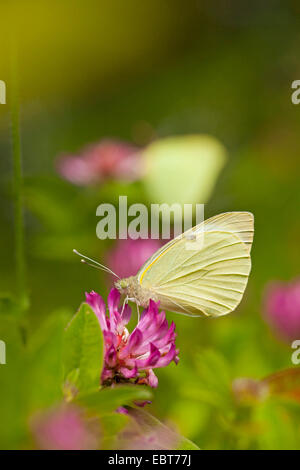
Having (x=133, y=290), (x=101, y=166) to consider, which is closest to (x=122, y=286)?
(x=133, y=290)

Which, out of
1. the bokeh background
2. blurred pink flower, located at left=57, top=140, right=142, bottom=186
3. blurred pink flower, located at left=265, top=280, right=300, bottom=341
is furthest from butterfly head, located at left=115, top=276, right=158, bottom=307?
blurred pink flower, located at left=57, top=140, right=142, bottom=186

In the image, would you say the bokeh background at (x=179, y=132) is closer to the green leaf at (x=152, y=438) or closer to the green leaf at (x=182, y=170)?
the green leaf at (x=182, y=170)

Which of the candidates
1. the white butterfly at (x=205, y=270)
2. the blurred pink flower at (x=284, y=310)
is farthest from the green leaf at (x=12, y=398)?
the blurred pink flower at (x=284, y=310)

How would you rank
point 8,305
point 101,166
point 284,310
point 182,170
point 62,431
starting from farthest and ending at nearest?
point 101,166, point 182,170, point 284,310, point 8,305, point 62,431

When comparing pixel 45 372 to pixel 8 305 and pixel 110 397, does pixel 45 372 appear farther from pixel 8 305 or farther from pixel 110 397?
pixel 8 305

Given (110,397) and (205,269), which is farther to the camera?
(205,269)

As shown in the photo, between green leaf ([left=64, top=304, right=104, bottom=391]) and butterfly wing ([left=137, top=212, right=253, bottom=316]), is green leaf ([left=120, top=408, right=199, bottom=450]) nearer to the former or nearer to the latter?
Answer: green leaf ([left=64, top=304, right=104, bottom=391])

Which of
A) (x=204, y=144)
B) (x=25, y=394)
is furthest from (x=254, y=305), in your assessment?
(x=25, y=394)
